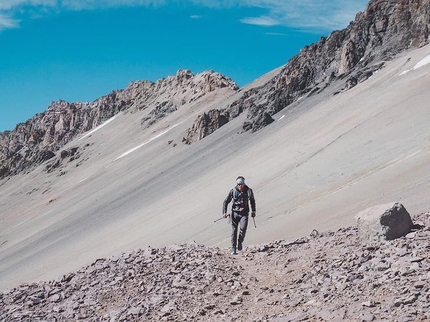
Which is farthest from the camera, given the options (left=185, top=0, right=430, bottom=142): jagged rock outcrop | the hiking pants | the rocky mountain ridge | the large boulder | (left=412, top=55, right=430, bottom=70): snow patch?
the rocky mountain ridge

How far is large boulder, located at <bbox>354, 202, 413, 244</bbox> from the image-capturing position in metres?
8.52

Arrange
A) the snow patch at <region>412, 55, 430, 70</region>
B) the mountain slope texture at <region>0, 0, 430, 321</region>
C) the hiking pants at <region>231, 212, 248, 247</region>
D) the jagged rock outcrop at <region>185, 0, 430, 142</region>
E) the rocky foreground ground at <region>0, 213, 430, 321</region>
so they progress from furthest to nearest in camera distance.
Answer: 1. the jagged rock outcrop at <region>185, 0, 430, 142</region>
2. the snow patch at <region>412, 55, 430, 70</region>
3. the hiking pants at <region>231, 212, 248, 247</region>
4. the mountain slope texture at <region>0, 0, 430, 321</region>
5. the rocky foreground ground at <region>0, 213, 430, 321</region>

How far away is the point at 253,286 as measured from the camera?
877cm

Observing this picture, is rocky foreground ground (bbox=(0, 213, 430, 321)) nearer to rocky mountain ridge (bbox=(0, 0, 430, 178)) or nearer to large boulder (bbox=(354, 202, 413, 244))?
large boulder (bbox=(354, 202, 413, 244))

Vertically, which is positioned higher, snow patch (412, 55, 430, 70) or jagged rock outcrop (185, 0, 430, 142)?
jagged rock outcrop (185, 0, 430, 142)

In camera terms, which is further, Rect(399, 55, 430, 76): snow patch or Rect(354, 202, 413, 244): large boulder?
Rect(399, 55, 430, 76): snow patch

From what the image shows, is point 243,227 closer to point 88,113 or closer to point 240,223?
point 240,223

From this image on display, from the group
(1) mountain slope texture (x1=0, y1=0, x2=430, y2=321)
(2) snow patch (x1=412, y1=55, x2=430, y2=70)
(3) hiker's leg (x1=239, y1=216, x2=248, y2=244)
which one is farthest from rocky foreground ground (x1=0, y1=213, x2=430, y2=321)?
(2) snow patch (x1=412, y1=55, x2=430, y2=70)

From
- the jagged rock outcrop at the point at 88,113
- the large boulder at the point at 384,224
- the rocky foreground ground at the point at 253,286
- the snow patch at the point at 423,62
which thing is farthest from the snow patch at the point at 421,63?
the jagged rock outcrop at the point at 88,113

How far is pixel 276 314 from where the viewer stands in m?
7.21

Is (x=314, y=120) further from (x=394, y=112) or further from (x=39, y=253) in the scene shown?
(x=39, y=253)

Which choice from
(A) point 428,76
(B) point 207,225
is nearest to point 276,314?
(B) point 207,225

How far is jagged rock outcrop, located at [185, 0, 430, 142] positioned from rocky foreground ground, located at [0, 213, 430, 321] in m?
38.7

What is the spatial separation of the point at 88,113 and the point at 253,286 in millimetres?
137770
